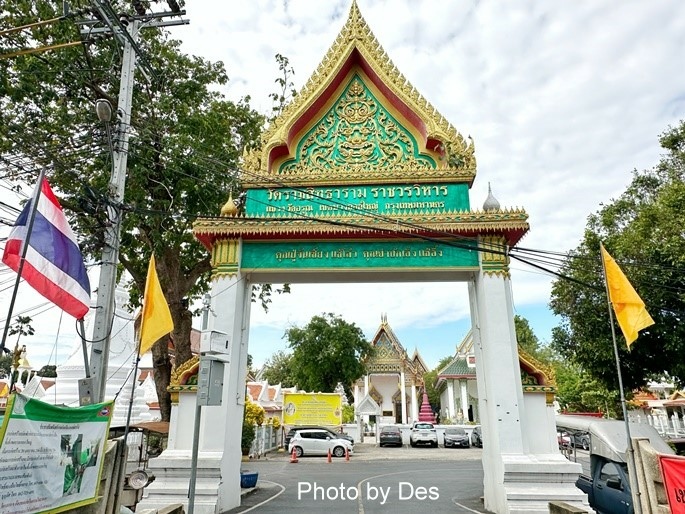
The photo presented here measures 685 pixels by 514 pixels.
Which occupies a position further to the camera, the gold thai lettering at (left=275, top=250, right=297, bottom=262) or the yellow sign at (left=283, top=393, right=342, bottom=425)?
the yellow sign at (left=283, top=393, right=342, bottom=425)

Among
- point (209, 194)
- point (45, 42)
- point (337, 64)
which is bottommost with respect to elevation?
point (209, 194)

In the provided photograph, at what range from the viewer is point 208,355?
243 inches

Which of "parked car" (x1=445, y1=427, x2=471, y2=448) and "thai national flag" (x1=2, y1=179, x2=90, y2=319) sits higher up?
"thai national flag" (x1=2, y1=179, x2=90, y2=319)

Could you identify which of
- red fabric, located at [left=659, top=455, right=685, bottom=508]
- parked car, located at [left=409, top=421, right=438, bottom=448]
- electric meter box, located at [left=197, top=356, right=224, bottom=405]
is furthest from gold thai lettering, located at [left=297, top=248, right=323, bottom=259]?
parked car, located at [left=409, top=421, right=438, bottom=448]

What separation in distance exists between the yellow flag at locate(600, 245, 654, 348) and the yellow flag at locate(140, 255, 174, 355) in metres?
6.55

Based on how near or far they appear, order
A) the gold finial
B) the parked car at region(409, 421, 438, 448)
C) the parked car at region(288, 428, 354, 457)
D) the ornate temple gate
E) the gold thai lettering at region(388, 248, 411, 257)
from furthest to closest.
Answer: the parked car at region(409, 421, 438, 448)
the parked car at region(288, 428, 354, 457)
the gold finial
the gold thai lettering at region(388, 248, 411, 257)
the ornate temple gate

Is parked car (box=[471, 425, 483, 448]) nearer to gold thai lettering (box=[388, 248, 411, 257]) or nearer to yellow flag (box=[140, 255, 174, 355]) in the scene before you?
gold thai lettering (box=[388, 248, 411, 257])

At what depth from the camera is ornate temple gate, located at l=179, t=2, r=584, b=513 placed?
8.86m

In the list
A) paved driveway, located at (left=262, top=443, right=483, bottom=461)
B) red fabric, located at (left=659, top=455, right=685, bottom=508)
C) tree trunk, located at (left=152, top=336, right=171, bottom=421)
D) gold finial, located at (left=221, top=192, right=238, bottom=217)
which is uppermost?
gold finial, located at (left=221, top=192, right=238, bottom=217)

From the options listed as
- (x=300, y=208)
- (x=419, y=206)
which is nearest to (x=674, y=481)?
(x=419, y=206)

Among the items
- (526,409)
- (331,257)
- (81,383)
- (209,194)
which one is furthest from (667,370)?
(81,383)

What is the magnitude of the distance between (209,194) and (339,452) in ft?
49.5

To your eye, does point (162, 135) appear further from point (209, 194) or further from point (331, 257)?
point (331, 257)

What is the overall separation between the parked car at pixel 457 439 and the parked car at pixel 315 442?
7.71m
